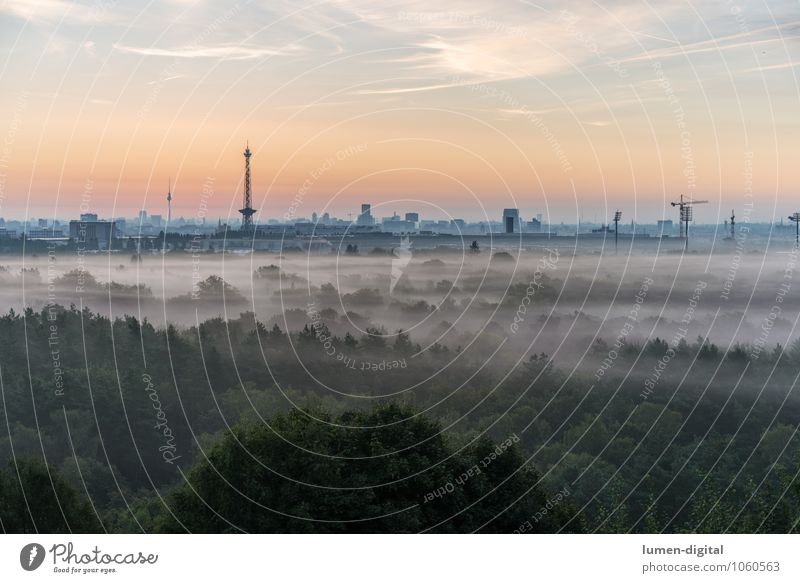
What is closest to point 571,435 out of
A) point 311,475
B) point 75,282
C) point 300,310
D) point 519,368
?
point 519,368

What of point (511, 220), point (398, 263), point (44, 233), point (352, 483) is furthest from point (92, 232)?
point (352, 483)

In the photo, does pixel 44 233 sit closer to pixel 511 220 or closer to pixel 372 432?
pixel 511 220

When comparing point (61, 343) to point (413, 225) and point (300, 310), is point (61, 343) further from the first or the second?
point (413, 225)
